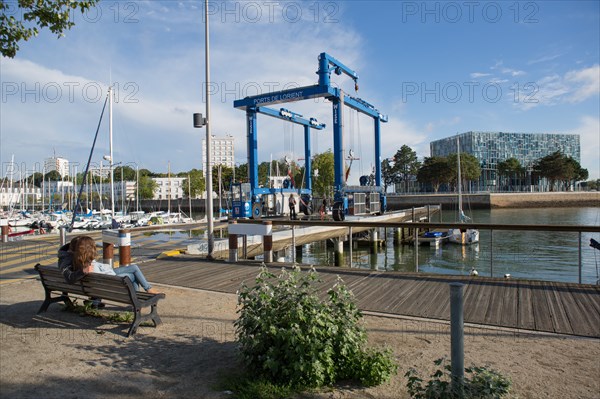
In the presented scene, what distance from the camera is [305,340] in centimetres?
361

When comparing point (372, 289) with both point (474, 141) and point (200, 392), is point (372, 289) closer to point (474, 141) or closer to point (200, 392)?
point (200, 392)

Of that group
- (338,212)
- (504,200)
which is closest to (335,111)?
(338,212)

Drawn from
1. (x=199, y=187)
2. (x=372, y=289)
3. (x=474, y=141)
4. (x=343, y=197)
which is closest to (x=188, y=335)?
(x=372, y=289)

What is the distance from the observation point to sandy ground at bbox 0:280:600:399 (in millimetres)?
3617

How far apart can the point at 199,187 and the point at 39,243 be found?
257 ft

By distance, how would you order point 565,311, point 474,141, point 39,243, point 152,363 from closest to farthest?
point 152,363
point 565,311
point 39,243
point 474,141

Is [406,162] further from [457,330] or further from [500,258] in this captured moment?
[457,330]

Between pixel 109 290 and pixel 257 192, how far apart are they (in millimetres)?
21824

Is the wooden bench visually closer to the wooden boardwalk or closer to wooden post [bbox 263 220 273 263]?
the wooden boardwalk

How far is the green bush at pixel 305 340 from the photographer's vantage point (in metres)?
3.60

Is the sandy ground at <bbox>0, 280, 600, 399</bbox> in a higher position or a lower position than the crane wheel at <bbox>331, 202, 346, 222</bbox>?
lower

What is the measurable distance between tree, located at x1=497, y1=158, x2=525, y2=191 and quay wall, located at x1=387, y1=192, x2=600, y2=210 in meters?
17.6

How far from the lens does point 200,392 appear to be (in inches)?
142

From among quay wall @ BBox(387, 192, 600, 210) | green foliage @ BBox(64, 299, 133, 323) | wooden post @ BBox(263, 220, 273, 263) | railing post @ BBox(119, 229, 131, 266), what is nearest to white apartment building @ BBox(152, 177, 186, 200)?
quay wall @ BBox(387, 192, 600, 210)
